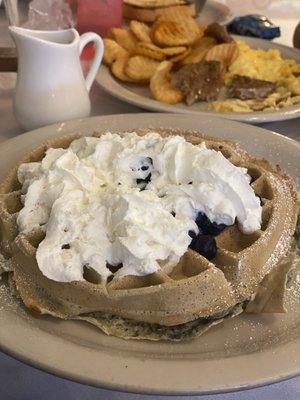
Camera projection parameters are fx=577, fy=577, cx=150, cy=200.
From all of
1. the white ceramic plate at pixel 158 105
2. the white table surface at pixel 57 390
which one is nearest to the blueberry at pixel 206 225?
the white table surface at pixel 57 390

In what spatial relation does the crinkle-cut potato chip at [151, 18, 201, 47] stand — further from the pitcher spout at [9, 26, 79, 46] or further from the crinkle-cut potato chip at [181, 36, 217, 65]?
the pitcher spout at [9, 26, 79, 46]

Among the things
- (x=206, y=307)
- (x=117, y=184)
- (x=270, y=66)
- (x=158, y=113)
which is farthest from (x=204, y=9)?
(x=206, y=307)

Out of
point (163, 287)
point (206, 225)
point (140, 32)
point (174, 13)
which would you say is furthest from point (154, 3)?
point (163, 287)

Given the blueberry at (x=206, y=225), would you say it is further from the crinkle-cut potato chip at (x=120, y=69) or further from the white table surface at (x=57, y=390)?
the crinkle-cut potato chip at (x=120, y=69)

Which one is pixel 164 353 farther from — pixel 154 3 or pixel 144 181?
pixel 154 3

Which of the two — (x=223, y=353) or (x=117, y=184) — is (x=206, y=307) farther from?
(x=117, y=184)
